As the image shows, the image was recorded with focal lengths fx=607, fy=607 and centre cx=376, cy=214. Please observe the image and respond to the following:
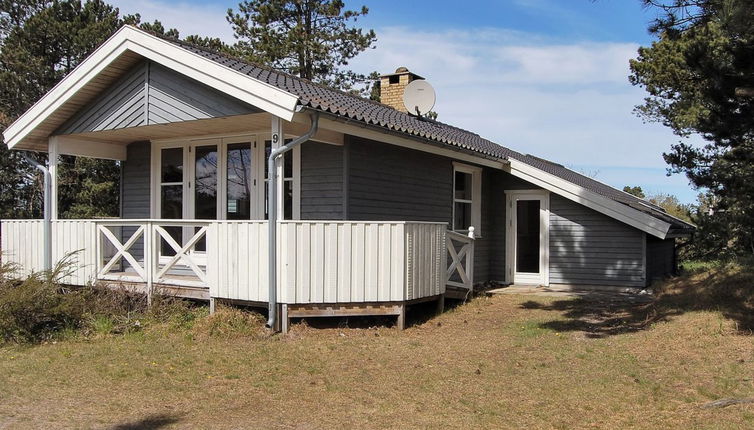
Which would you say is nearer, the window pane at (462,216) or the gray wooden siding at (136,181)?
the gray wooden siding at (136,181)

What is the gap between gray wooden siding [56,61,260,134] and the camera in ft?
28.4

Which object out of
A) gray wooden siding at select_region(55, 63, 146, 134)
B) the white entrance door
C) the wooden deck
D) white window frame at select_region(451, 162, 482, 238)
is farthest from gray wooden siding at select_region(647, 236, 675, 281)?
gray wooden siding at select_region(55, 63, 146, 134)

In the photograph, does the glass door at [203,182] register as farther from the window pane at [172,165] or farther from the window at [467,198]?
the window at [467,198]

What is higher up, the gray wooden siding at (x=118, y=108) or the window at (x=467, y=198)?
the gray wooden siding at (x=118, y=108)

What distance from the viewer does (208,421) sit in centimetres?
475

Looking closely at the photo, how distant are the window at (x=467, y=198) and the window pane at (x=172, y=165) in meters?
5.48

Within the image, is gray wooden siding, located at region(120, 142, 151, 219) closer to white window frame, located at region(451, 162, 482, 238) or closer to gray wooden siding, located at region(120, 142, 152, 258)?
gray wooden siding, located at region(120, 142, 152, 258)

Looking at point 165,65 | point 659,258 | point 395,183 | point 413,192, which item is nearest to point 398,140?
point 395,183

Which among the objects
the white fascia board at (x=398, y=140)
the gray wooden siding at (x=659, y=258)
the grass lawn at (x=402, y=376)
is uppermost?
the white fascia board at (x=398, y=140)

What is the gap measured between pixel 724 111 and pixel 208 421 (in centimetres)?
806

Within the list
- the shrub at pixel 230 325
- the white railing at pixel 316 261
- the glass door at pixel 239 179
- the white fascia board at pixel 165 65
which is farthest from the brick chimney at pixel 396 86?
the shrub at pixel 230 325

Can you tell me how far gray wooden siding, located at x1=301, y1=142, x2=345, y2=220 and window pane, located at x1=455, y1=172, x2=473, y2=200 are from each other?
4.07 metres

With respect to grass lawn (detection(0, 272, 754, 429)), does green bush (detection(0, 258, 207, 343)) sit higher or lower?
higher

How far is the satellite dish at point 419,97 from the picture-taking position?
517 inches
